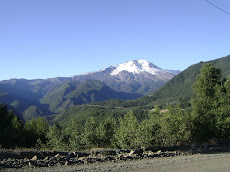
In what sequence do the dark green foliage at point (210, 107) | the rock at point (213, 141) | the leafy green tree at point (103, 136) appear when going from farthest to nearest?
the leafy green tree at point (103, 136) < the dark green foliage at point (210, 107) < the rock at point (213, 141)

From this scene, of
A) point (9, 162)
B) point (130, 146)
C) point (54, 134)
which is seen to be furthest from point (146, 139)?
point (54, 134)

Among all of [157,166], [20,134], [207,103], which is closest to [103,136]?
[157,166]

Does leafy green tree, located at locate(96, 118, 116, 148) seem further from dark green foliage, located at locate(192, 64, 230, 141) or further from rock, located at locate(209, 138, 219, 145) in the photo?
rock, located at locate(209, 138, 219, 145)

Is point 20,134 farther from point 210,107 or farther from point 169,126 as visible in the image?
point 210,107

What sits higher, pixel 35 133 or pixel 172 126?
pixel 172 126

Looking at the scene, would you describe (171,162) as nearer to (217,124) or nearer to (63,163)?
(63,163)

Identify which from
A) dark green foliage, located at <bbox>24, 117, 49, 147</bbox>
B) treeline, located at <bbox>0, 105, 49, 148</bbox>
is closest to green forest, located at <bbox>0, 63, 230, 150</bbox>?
treeline, located at <bbox>0, 105, 49, 148</bbox>

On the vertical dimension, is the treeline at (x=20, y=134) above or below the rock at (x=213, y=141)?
below

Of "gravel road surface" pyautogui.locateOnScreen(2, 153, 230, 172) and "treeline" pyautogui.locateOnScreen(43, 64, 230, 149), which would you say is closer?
"gravel road surface" pyautogui.locateOnScreen(2, 153, 230, 172)

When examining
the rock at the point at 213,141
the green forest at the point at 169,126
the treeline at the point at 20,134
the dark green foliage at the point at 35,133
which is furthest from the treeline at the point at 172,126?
the dark green foliage at the point at 35,133

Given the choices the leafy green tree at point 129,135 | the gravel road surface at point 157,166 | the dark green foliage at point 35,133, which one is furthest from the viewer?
the dark green foliage at point 35,133

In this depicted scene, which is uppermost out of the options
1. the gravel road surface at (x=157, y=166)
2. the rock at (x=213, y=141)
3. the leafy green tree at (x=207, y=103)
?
the leafy green tree at (x=207, y=103)

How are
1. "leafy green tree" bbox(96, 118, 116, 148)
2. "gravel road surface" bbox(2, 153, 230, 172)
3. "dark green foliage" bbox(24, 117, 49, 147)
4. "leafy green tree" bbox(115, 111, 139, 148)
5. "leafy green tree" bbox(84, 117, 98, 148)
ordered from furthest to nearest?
"dark green foliage" bbox(24, 117, 49, 147)
"leafy green tree" bbox(96, 118, 116, 148)
"leafy green tree" bbox(84, 117, 98, 148)
"leafy green tree" bbox(115, 111, 139, 148)
"gravel road surface" bbox(2, 153, 230, 172)

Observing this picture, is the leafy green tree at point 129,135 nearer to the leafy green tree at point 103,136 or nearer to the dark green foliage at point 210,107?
the leafy green tree at point 103,136
